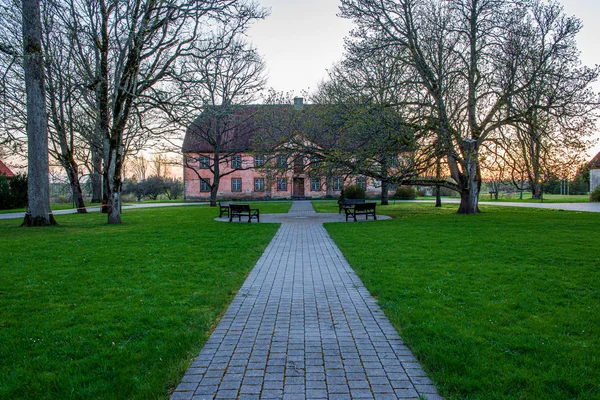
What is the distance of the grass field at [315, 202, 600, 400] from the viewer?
3.05 m

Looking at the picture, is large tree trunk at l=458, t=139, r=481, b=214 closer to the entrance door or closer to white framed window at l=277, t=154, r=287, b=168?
white framed window at l=277, t=154, r=287, b=168

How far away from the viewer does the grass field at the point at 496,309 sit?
305 cm

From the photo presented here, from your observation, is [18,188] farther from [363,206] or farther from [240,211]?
[363,206]

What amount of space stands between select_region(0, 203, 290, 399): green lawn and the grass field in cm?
224

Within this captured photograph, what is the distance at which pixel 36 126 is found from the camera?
1479 cm

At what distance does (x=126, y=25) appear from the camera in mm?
14562

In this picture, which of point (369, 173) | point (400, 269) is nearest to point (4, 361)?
point (400, 269)

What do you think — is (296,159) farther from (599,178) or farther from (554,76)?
(599,178)

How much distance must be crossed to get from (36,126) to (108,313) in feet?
43.4

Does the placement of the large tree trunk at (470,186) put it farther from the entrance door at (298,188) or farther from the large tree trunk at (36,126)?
the entrance door at (298,188)

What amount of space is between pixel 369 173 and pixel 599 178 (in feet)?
112

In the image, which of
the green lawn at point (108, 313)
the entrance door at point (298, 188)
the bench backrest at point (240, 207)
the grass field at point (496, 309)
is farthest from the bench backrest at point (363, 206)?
the entrance door at point (298, 188)

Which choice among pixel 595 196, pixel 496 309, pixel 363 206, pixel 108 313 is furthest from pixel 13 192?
pixel 595 196

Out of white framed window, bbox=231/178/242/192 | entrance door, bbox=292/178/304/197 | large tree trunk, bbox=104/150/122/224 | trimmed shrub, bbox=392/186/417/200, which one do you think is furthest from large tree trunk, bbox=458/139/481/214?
white framed window, bbox=231/178/242/192
